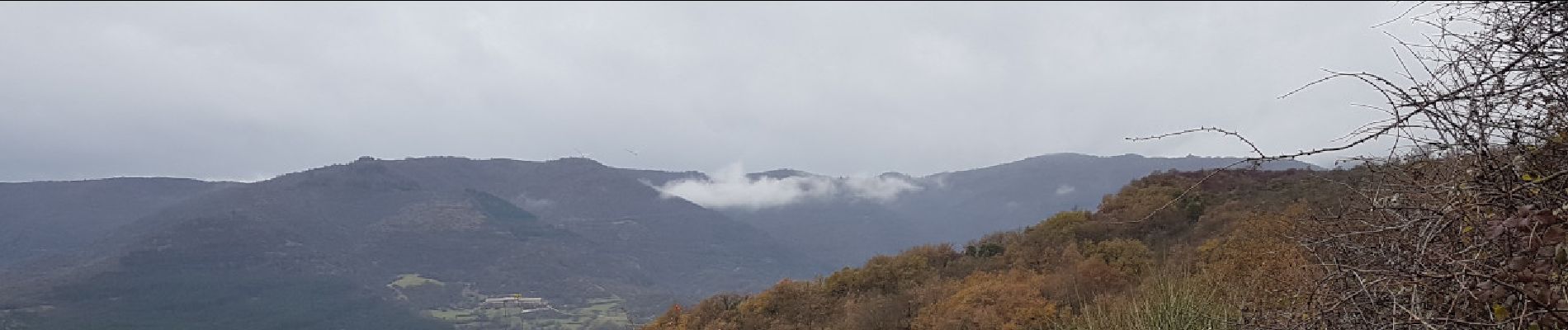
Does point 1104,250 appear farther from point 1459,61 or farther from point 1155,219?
point 1459,61

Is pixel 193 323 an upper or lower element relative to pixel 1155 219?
lower

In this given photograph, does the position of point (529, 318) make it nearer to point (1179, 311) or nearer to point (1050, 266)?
point (1050, 266)

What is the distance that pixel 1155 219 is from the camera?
42.4m

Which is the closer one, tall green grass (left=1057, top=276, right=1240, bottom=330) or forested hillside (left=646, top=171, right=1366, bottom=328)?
tall green grass (left=1057, top=276, right=1240, bottom=330)

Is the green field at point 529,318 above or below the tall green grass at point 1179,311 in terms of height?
below

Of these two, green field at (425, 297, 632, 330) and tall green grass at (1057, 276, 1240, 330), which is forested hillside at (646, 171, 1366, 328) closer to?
tall green grass at (1057, 276, 1240, 330)

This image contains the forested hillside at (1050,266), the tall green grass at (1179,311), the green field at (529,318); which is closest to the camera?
the tall green grass at (1179,311)

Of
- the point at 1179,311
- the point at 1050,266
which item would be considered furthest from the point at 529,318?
the point at 1179,311

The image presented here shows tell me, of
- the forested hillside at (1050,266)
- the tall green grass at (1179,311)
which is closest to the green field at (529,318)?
the forested hillside at (1050,266)

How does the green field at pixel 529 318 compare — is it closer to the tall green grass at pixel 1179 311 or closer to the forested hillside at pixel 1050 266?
the forested hillside at pixel 1050 266

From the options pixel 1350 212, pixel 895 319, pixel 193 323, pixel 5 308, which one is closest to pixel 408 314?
pixel 193 323

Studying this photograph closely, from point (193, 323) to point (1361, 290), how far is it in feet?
693

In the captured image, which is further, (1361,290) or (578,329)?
(578,329)

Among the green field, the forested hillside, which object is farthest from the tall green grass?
the green field
